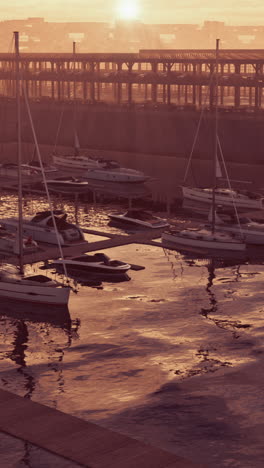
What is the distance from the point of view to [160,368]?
33688 mm

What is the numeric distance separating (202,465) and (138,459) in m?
1.88

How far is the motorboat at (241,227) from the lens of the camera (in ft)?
185

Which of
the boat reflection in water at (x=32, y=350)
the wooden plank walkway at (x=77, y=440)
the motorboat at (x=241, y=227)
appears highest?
the motorboat at (x=241, y=227)

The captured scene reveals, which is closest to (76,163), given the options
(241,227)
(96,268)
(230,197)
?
(230,197)

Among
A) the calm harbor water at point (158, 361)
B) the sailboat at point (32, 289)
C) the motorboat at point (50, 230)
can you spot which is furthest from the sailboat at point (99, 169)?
the sailboat at point (32, 289)

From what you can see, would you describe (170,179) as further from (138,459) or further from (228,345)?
(138,459)

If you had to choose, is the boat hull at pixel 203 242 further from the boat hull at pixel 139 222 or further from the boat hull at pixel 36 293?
the boat hull at pixel 36 293

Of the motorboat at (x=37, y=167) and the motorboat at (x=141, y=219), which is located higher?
the motorboat at (x=37, y=167)

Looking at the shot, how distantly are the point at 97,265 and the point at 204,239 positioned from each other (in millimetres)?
9750

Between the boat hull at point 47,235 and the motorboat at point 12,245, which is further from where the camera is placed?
the boat hull at point 47,235

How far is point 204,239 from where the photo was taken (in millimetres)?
54844

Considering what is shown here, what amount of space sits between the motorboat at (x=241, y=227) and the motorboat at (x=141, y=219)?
4413 mm

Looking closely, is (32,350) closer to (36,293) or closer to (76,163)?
(36,293)

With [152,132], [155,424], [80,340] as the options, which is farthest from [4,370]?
[152,132]
